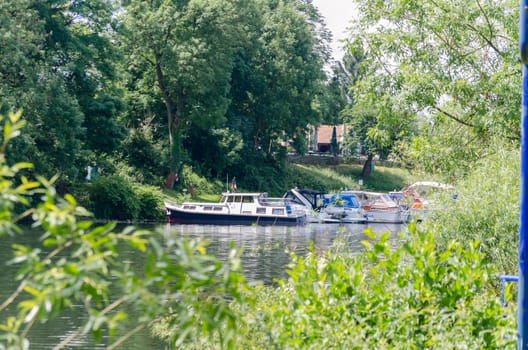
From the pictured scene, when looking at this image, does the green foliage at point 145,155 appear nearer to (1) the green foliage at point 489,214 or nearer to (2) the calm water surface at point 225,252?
(2) the calm water surface at point 225,252

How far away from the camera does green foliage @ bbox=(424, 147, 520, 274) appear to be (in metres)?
13.5

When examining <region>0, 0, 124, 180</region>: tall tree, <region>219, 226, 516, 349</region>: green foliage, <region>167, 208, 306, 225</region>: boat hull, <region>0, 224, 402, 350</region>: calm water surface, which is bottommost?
<region>0, 224, 402, 350</region>: calm water surface

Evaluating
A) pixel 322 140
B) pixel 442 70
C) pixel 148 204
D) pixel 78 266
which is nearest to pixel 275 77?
pixel 148 204

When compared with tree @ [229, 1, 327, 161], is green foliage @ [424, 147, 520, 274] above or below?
below

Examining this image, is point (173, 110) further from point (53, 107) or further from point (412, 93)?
point (412, 93)

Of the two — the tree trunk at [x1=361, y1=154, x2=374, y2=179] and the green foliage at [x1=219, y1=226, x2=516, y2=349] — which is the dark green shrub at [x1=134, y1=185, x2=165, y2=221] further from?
the tree trunk at [x1=361, y1=154, x2=374, y2=179]

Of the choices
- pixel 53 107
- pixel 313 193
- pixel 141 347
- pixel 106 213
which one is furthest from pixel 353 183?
pixel 141 347

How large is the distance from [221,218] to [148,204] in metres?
4.24

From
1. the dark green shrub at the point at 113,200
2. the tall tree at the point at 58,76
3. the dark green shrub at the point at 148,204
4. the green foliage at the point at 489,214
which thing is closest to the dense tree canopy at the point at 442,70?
the green foliage at the point at 489,214

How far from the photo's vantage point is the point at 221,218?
4931 centimetres

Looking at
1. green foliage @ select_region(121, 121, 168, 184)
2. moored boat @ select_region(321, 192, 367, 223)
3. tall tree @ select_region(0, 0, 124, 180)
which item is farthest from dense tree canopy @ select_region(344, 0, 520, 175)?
green foliage @ select_region(121, 121, 168, 184)

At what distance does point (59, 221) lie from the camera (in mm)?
4195

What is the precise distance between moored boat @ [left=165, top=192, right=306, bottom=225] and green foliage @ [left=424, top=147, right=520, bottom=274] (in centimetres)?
3381

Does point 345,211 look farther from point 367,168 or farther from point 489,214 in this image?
point 489,214
